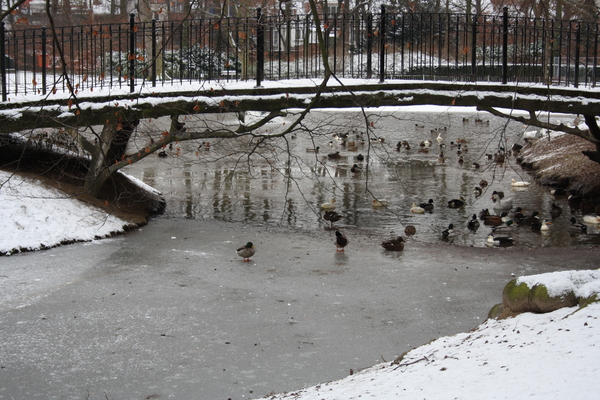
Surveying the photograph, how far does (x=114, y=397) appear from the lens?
6836mm

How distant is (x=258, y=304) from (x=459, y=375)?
494 cm

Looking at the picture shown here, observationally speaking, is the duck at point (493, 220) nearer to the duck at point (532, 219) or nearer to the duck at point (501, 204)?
the duck at point (532, 219)

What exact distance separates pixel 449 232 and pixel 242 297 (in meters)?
6.65

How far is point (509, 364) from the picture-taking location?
17.1 feet

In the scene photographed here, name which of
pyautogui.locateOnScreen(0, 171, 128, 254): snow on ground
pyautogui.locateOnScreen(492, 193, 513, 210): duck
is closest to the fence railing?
pyautogui.locateOnScreen(0, 171, 128, 254): snow on ground

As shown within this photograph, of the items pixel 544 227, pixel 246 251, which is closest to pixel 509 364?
pixel 246 251

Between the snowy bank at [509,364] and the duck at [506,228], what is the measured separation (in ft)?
29.1

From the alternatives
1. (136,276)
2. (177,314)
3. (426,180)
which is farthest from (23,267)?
(426,180)

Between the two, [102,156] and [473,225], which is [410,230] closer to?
[473,225]

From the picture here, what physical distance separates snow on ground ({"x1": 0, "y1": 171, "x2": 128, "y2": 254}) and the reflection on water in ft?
9.61

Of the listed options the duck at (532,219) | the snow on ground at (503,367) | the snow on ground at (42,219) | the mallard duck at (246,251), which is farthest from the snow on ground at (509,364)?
the duck at (532,219)

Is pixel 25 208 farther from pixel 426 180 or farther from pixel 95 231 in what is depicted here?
pixel 426 180

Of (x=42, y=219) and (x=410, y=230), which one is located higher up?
(x=42, y=219)

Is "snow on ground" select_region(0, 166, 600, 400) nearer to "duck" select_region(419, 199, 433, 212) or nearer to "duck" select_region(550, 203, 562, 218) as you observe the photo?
"duck" select_region(419, 199, 433, 212)
